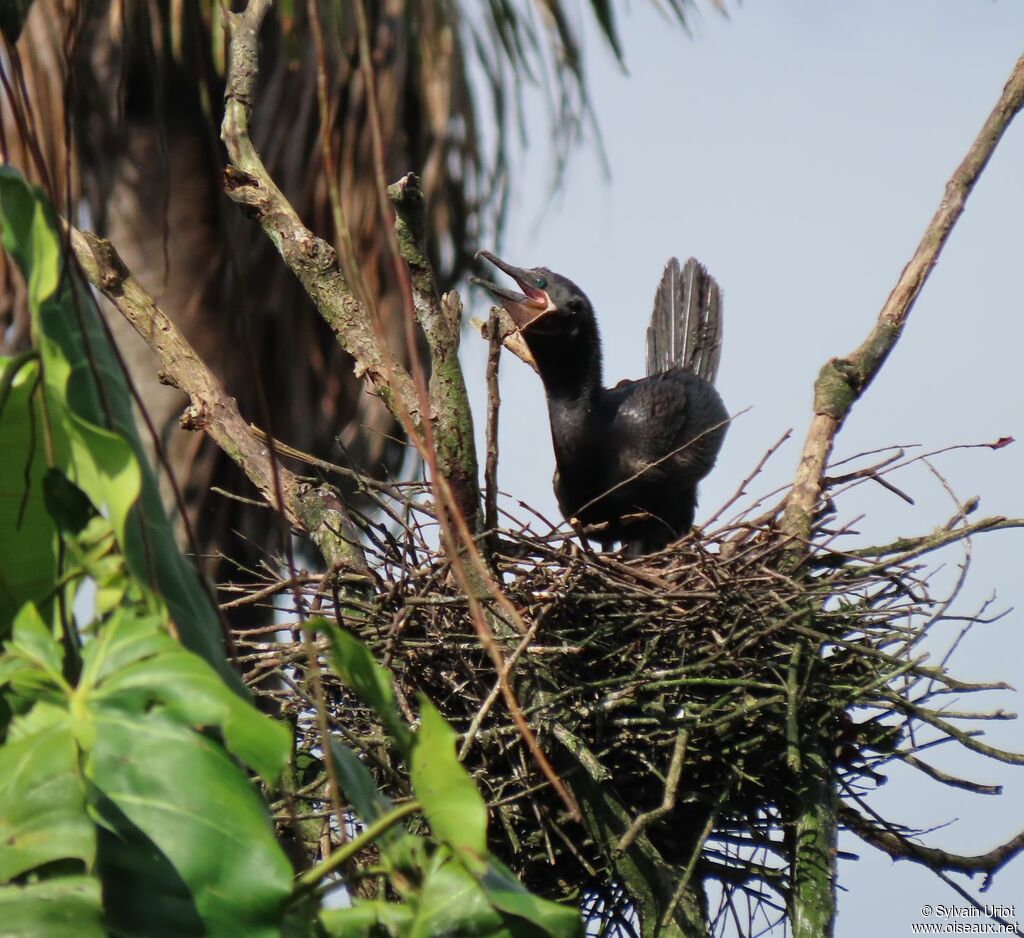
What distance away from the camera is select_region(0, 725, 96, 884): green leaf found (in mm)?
1104

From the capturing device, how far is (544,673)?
368cm

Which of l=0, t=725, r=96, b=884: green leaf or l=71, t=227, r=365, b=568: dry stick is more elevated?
l=71, t=227, r=365, b=568: dry stick

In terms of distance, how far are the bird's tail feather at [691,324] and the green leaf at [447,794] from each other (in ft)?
17.9

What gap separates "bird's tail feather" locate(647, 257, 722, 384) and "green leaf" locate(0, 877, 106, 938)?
5.63 metres

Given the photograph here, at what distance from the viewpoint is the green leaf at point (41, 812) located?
1104 millimetres

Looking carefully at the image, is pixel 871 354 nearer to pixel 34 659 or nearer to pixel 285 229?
pixel 285 229

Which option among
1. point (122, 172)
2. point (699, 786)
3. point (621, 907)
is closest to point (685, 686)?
point (699, 786)

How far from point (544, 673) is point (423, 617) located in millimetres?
397

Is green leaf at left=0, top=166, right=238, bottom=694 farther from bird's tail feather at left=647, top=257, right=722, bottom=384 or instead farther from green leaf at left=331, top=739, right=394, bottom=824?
bird's tail feather at left=647, top=257, right=722, bottom=384

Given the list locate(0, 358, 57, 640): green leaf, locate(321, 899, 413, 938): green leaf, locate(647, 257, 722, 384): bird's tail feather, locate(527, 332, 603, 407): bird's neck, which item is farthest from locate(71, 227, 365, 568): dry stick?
locate(647, 257, 722, 384): bird's tail feather

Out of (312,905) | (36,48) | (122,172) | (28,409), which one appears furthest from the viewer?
(122,172)

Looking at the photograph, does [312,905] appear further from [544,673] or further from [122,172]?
[122,172]

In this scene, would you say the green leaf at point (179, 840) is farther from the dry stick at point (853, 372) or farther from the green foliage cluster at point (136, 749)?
the dry stick at point (853, 372)

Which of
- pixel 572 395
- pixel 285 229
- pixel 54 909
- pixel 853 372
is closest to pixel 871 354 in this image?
pixel 853 372
